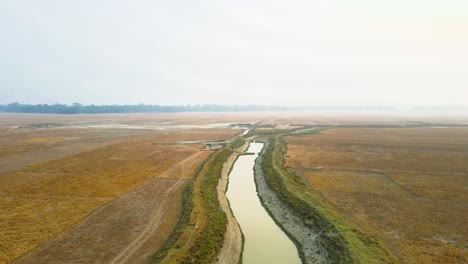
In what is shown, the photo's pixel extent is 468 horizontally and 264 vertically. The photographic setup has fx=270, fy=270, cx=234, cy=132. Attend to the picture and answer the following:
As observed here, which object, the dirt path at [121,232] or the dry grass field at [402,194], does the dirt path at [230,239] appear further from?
the dry grass field at [402,194]

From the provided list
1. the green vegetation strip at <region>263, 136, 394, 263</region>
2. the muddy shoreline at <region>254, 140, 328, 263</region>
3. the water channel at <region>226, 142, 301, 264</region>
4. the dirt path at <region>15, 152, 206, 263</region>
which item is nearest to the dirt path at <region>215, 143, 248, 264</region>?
the water channel at <region>226, 142, 301, 264</region>

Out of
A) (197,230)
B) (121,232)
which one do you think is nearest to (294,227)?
(197,230)

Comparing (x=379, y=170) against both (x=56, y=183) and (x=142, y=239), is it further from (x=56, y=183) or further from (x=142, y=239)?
(x=56, y=183)

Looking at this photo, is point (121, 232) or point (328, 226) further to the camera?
point (328, 226)

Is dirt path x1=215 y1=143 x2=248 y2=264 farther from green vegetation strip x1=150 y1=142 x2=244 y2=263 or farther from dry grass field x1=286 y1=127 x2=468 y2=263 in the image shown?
dry grass field x1=286 y1=127 x2=468 y2=263

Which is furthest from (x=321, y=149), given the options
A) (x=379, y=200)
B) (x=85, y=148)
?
(x=85, y=148)

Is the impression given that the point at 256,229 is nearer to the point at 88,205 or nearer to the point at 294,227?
the point at 294,227

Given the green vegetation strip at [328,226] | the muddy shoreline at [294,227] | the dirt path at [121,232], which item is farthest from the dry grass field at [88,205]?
the green vegetation strip at [328,226]
